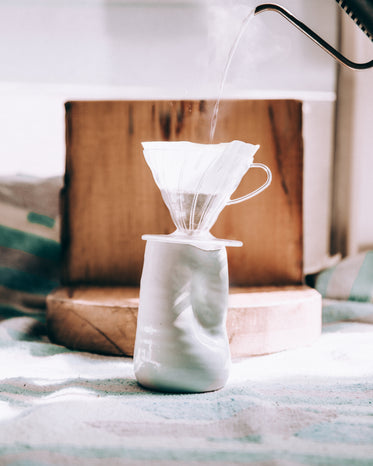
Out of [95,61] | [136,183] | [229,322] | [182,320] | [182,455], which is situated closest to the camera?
[182,455]

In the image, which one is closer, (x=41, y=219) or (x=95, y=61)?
(x=41, y=219)

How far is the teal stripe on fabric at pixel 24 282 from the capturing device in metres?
0.87

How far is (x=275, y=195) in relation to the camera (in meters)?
0.83

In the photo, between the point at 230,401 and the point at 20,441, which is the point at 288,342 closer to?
the point at 230,401

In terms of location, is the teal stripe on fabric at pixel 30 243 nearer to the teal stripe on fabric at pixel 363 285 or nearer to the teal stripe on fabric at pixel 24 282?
the teal stripe on fabric at pixel 24 282

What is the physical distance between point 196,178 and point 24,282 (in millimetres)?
521

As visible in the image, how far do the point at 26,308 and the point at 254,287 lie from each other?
0.41 meters

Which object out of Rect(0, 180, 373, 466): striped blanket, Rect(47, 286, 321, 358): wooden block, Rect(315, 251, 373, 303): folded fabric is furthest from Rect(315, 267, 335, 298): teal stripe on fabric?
Rect(47, 286, 321, 358): wooden block

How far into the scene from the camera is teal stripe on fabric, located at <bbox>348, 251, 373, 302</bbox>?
907mm

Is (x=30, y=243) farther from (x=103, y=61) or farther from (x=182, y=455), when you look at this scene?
(x=182, y=455)

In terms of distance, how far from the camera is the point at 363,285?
→ 918mm

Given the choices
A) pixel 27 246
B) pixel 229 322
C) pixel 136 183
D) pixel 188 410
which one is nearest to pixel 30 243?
pixel 27 246

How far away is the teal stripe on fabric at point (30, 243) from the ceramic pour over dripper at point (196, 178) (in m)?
0.45

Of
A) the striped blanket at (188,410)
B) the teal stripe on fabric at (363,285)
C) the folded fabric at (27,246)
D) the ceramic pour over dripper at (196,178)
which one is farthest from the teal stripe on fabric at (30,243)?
the teal stripe on fabric at (363,285)
